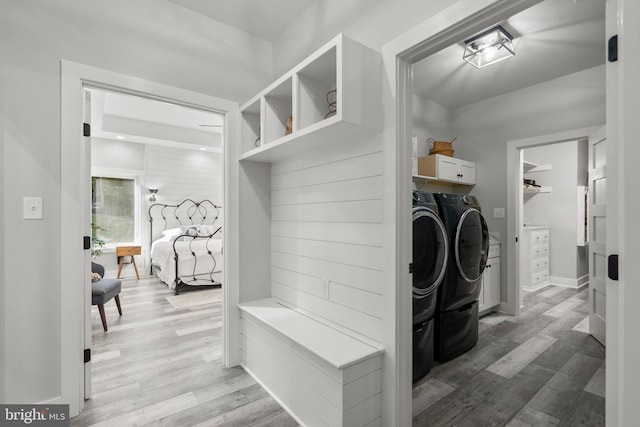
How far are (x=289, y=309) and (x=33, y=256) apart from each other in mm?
1579

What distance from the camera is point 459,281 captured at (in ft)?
8.16

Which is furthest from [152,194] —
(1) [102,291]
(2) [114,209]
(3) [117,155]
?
(1) [102,291]

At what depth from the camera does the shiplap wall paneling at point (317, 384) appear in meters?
1.50

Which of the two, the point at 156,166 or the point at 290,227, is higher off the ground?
the point at 156,166

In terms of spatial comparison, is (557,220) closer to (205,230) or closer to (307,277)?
(307,277)

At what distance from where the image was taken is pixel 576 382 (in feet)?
7.11

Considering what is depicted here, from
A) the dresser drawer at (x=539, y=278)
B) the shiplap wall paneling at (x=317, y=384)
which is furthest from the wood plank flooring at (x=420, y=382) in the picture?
the dresser drawer at (x=539, y=278)

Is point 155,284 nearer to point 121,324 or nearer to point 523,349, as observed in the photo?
point 121,324

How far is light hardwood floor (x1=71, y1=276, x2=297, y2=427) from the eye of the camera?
180 centimetres

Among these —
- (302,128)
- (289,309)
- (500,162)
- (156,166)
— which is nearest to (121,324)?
(289,309)

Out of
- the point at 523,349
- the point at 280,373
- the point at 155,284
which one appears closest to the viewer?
the point at 280,373

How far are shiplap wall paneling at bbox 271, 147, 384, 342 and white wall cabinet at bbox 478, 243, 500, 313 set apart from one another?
225 cm

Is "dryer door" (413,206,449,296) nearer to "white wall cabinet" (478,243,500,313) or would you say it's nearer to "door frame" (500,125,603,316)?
"white wall cabinet" (478,243,500,313)

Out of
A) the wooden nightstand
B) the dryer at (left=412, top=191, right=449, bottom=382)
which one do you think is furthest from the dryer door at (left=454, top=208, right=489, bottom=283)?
the wooden nightstand
